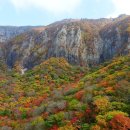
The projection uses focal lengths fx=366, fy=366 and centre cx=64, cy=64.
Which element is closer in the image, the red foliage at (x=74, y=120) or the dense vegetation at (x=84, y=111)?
the dense vegetation at (x=84, y=111)

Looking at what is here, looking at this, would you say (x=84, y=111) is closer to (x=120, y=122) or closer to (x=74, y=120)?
(x=74, y=120)

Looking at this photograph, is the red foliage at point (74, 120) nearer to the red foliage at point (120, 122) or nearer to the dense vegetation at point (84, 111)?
the dense vegetation at point (84, 111)

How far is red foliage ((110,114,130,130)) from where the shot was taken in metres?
55.4

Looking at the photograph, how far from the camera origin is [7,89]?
135 m

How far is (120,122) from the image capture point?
5606cm

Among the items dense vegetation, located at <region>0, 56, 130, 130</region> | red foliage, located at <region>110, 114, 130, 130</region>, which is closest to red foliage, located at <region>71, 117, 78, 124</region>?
dense vegetation, located at <region>0, 56, 130, 130</region>

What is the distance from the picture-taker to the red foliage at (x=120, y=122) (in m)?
55.4

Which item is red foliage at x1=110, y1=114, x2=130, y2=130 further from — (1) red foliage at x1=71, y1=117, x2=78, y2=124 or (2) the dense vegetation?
(1) red foliage at x1=71, y1=117, x2=78, y2=124

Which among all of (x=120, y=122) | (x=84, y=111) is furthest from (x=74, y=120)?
(x=120, y=122)

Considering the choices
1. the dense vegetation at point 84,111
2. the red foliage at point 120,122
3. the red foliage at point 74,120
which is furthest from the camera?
the red foliage at point 74,120

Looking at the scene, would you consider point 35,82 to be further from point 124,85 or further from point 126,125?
point 126,125

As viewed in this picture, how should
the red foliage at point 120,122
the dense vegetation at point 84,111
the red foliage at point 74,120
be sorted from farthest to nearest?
the red foliage at point 74,120 < the dense vegetation at point 84,111 < the red foliage at point 120,122

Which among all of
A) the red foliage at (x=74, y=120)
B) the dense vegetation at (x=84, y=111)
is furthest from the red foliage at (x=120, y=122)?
the red foliage at (x=74, y=120)

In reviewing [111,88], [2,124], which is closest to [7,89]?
[2,124]
